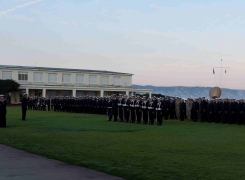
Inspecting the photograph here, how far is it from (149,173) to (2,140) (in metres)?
7.91

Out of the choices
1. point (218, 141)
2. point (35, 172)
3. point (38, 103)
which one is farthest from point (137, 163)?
point (38, 103)

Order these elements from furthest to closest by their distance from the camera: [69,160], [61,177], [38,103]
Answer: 1. [38,103]
2. [69,160]
3. [61,177]

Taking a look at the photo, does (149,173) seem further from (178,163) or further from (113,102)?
(113,102)

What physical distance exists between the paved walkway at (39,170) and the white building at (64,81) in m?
58.9

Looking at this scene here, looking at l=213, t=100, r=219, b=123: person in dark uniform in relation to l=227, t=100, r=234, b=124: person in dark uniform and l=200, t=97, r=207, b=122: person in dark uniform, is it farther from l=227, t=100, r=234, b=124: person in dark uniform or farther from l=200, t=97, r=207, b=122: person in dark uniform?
l=227, t=100, r=234, b=124: person in dark uniform

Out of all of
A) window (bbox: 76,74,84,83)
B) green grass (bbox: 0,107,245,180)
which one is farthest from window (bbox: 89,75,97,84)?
green grass (bbox: 0,107,245,180)

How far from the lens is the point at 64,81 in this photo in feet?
244

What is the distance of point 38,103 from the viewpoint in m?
52.0

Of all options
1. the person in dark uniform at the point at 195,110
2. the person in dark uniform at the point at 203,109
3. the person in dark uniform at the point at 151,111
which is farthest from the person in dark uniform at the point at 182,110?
the person in dark uniform at the point at 151,111

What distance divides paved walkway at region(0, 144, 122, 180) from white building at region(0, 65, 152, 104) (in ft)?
193

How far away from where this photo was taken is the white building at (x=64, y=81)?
70.4m

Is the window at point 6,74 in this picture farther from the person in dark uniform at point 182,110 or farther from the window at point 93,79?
the person in dark uniform at point 182,110

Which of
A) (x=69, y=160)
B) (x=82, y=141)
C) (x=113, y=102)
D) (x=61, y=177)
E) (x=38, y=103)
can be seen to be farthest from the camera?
(x=38, y=103)

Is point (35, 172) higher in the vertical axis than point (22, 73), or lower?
lower
